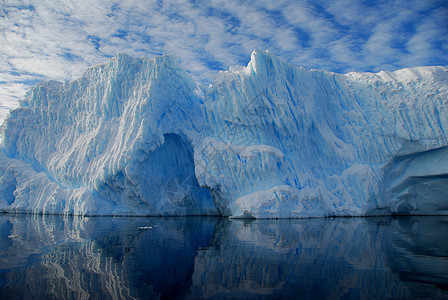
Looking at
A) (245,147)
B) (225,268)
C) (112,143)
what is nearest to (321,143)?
(245,147)

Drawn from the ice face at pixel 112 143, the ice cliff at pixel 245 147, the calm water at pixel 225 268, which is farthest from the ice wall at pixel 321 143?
the calm water at pixel 225 268

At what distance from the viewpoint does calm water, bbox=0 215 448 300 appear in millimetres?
4465

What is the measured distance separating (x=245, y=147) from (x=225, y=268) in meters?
11.3

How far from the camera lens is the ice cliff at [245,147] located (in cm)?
1642

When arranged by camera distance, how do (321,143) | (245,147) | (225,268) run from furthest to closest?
(321,143) < (245,147) < (225,268)

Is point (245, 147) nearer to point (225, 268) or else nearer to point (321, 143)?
point (321, 143)

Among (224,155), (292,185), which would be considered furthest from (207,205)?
(292,185)

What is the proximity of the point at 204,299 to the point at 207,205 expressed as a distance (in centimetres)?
1493

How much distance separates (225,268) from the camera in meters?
5.70

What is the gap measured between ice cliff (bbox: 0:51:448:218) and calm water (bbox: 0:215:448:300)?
7578 millimetres

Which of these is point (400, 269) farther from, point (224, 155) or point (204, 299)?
point (224, 155)

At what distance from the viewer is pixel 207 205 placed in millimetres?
19156

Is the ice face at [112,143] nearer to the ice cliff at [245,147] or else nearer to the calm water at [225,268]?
the ice cliff at [245,147]

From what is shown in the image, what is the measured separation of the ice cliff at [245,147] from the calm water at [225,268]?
7.58 metres
